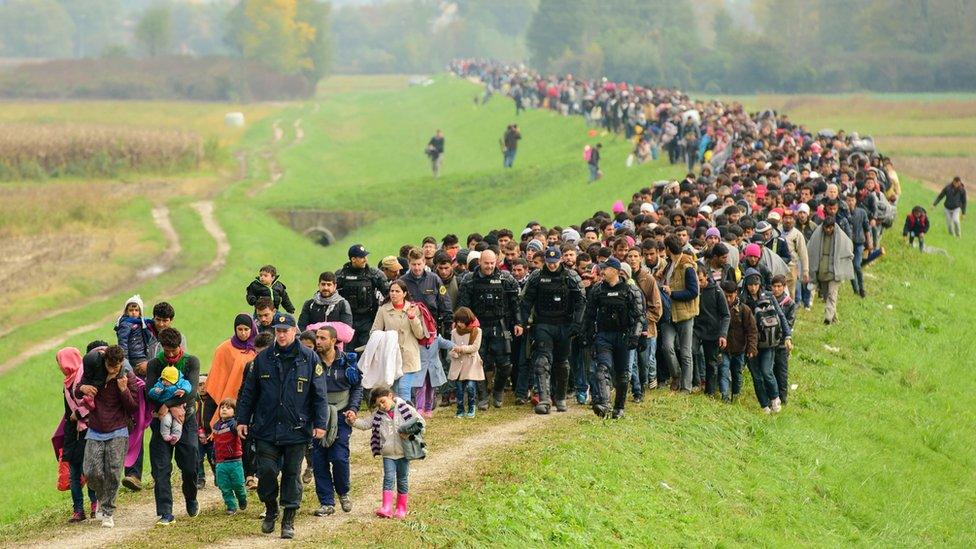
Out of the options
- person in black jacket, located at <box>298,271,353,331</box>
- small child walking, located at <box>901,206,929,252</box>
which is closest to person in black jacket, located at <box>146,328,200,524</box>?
person in black jacket, located at <box>298,271,353,331</box>

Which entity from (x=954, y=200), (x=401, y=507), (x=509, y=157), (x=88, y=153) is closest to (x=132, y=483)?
(x=401, y=507)

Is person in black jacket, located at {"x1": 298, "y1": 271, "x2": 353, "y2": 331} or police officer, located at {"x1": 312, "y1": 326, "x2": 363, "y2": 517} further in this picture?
person in black jacket, located at {"x1": 298, "y1": 271, "x2": 353, "y2": 331}

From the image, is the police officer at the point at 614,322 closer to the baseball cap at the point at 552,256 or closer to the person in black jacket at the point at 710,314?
the baseball cap at the point at 552,256

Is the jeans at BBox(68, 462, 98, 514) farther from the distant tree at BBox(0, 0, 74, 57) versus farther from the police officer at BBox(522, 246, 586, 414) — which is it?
the distant tree at BBox(0, 0, 74, 57)

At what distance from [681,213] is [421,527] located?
10166 millimetres

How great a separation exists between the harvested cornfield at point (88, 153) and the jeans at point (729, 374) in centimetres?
4218

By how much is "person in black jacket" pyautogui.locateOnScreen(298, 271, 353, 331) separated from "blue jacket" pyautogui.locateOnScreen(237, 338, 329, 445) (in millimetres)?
3279

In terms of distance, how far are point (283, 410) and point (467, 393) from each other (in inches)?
207

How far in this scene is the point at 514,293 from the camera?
670 inches

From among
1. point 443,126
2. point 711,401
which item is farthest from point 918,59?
point 711,401

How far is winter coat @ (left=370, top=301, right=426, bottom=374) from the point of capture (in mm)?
15773

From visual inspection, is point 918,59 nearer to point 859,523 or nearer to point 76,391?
point 859,523

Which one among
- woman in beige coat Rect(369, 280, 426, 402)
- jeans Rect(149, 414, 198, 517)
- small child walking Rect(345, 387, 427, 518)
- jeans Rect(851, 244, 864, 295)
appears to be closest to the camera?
small child walking Rect(345, 387, 427, 518)

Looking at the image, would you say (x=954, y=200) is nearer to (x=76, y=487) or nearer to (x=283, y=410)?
(x=283, y=410)
